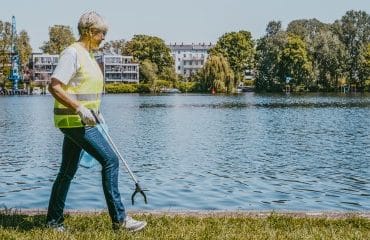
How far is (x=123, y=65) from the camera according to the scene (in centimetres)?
17150

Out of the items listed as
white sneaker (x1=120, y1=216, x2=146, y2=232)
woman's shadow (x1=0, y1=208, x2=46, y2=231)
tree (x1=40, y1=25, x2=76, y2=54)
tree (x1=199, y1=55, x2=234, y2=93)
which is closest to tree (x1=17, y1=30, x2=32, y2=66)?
tree (x1=40, y1=25, x2=76, y2=54)

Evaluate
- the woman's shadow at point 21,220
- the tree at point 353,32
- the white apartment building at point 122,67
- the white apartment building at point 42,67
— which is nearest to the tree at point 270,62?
the tree at point 353,32

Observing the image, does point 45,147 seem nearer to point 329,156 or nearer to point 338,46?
point 329,156

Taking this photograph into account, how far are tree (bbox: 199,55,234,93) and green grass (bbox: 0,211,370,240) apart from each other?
100228 mm

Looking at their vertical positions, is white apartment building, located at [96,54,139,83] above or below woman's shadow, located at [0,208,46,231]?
above

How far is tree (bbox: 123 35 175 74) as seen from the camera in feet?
535

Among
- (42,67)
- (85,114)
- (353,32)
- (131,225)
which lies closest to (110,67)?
(42,67)

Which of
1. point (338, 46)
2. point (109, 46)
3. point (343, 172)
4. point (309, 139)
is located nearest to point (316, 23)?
point (338, 46)

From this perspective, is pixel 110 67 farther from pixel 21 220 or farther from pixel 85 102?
pixel 85 102

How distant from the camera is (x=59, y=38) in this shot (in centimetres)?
15512

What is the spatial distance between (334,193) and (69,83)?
931cm

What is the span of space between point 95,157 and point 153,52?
15896 cm

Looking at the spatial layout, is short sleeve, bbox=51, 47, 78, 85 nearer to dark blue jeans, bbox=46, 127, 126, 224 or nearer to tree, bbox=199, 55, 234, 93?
dark blue jeans, bbox=46, 127, 126, 224

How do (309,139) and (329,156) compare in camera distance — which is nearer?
(329,156)
